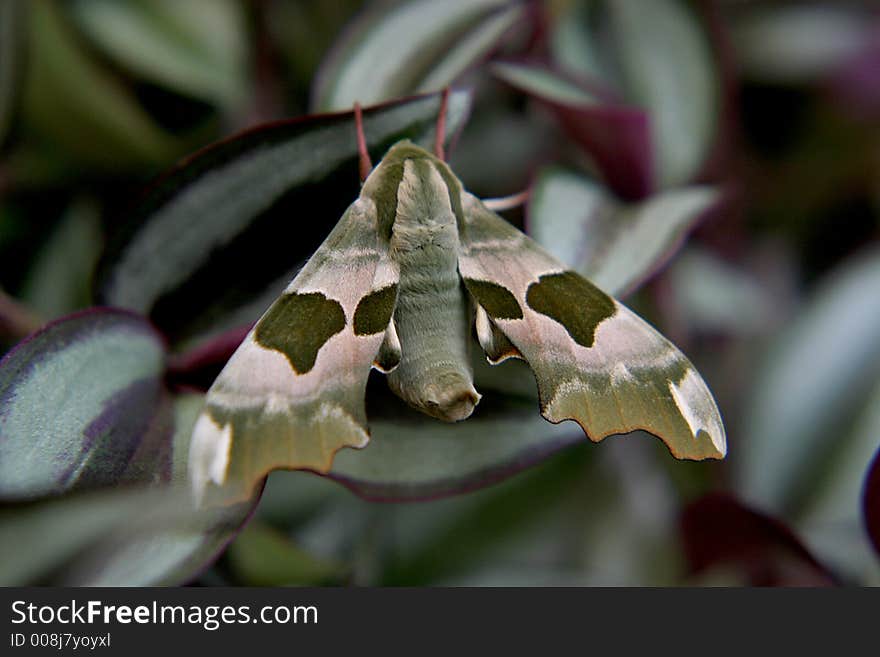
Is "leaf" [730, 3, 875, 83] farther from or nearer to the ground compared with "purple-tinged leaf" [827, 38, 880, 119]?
farther from the ground

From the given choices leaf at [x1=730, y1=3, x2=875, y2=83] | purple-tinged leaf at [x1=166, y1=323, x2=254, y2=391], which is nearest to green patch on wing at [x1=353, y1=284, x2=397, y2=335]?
purple-tinged leaf at [x1=166, y1=323, x2=254, y2=391]

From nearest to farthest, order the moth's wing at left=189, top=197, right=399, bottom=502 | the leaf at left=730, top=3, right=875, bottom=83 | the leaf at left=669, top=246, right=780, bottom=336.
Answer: the moth's wing at left=189, top=197, right=399, bottom=502, the leaf at left=669, top=246, right=780, bottom=336, the leaf at left=730, top=3, right=875, bottom=83

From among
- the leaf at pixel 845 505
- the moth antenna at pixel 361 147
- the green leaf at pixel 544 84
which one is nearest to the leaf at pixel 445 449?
the moth antenna at pixel 361 147

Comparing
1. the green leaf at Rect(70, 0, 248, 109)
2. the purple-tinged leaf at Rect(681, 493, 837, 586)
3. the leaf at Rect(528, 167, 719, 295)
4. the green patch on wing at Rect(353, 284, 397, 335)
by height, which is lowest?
the purple-tinged leaf at Rect(681, 493, 837, 586)

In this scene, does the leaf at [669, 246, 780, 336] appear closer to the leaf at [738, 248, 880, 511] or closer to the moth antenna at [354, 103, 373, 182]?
the leaf at [738, 248, 880, 511]

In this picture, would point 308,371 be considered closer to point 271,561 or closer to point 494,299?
point 494,299

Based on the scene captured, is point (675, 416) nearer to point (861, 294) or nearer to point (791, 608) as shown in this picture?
point (791, 608)

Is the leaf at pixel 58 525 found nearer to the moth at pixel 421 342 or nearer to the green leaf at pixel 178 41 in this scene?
the moth at pixel 421 342
